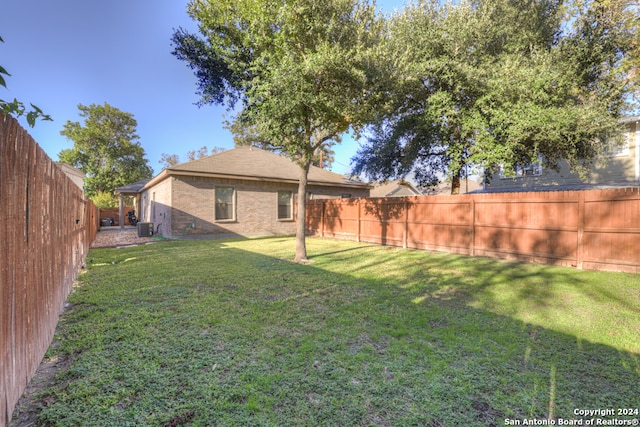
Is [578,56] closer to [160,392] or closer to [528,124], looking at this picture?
[528,124]

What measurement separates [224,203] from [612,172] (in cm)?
1862

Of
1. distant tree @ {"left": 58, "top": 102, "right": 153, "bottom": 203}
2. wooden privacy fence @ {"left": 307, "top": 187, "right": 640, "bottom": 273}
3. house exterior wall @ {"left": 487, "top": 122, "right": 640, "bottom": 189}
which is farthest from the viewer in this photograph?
distant tree @ {"left": 58, "top": 102, "right": 153, "bottom": 203}

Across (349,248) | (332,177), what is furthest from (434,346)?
(332,177)

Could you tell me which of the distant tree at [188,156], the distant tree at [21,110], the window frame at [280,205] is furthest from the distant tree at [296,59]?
the distant tree at [188,156]

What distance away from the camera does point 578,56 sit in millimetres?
11000

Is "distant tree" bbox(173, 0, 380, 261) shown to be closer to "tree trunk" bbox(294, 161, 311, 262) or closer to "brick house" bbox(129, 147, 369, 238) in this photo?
"tree trunk" bbox(294, 161, 311, 262)

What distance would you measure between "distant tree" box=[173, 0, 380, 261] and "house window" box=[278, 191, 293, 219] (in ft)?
25.7

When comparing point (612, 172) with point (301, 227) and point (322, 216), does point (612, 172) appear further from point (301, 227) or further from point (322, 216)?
point (301, 227)

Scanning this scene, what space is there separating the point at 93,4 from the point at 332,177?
13.9 meters

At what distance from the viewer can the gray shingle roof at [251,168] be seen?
13920 millimetres

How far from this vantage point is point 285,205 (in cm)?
1666

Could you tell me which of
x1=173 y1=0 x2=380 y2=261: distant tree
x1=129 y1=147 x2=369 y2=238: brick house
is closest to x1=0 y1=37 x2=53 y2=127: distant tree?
x1=173 y1=0 x2=380 y2=261: distant tree

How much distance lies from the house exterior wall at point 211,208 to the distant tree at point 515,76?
7443 millimetres

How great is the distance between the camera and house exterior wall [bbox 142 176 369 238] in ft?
43.4
